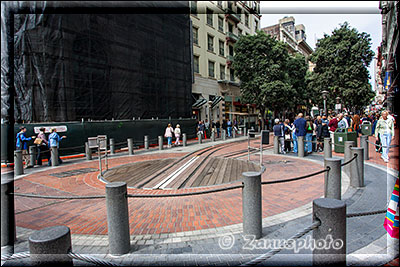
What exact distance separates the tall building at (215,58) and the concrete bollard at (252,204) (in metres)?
22.8

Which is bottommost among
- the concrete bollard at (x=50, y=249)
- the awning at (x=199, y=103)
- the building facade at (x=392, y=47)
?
the concrete bollard at (x=50, y=249)

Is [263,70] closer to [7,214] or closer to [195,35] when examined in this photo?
[195,35]

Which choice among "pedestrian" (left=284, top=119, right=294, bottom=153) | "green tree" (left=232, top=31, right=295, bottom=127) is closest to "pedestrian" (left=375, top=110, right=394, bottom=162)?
"pedestrian" (left=284, top=119, right=294, bottom=153)

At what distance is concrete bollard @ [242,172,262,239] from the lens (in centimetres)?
347

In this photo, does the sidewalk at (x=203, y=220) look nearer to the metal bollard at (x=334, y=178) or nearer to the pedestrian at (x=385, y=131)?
the metal bollard at (x=334, y=178)

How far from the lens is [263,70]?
2739 cm

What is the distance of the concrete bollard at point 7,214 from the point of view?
135 inches

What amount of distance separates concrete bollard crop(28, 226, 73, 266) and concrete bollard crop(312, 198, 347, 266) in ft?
7.54

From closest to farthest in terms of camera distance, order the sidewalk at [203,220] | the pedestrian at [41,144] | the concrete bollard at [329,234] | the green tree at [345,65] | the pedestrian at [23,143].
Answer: the concrete bollard at [329,234]
the sidewalk at [203,220]
the pedestrian at [23,143]
the pedestrian at [41,144]
the green tree at [345,65]

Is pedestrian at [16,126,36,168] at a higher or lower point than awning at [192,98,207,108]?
lower

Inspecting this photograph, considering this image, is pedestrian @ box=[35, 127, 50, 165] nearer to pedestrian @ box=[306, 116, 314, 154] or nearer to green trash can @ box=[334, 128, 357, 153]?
pedestrian @ box=[306, 116, 314, 154]

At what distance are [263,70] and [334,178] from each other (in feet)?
81.9

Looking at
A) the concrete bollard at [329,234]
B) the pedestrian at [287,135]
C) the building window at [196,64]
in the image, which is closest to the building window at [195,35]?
the building window at [196,64]

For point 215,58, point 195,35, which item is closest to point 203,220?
point 195,35
